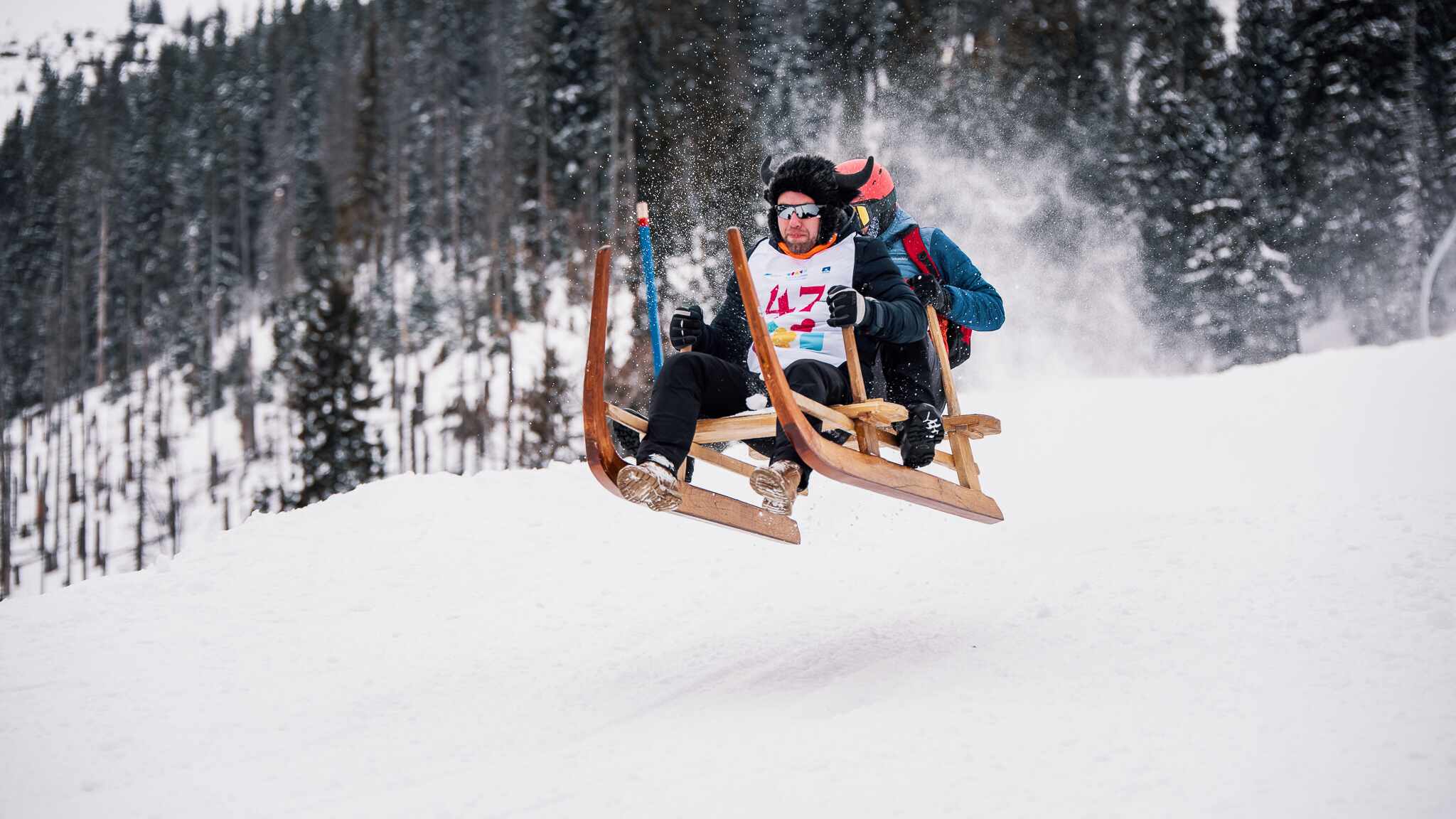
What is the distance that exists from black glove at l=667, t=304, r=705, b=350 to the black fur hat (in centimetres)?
60

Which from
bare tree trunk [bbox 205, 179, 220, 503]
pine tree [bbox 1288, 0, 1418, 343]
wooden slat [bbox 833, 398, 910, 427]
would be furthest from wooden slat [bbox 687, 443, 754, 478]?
bare tree trunk [bbox 205, 179, 220, 503]

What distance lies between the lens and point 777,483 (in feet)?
14.7

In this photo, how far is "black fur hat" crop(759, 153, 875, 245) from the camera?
487cm

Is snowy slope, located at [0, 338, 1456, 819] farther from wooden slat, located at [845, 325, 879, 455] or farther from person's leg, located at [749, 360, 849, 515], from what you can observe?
wooden slat, located at [845, 325, 879, 455]

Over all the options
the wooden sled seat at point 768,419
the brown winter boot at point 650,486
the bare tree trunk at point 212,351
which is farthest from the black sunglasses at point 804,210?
the bare tree trunk at point 212,351

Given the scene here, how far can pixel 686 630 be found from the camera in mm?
5980

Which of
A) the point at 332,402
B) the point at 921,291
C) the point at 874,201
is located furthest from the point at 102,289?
the point at 921,291

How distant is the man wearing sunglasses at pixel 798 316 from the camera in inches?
181

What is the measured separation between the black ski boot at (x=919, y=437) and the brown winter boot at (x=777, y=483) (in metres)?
0.57

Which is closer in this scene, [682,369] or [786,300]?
[682,369]

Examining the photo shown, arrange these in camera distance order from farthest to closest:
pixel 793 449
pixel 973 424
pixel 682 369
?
pixel 973 424 < pixel 682 369 < pixel 793 449

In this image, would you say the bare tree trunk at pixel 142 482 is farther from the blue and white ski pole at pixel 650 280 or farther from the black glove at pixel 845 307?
the black glove at pixel 845 307

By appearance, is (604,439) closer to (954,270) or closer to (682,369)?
(682,369)

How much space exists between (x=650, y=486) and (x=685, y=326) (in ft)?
3.36
